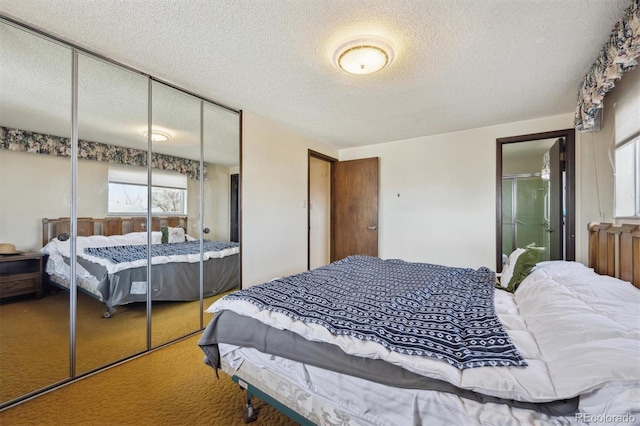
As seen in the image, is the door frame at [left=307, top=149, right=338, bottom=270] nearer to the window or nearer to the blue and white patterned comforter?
the blue and white patterned comforter

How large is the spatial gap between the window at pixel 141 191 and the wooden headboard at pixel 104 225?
7cm

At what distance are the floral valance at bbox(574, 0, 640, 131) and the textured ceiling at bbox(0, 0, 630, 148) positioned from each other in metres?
0.10

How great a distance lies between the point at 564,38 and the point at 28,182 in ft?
12.1

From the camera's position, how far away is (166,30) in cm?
174

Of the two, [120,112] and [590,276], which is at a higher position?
[120,112]

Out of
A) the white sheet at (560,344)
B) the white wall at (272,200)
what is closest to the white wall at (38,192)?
the white wall at (272,200)

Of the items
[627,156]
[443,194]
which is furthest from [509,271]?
[443,194]

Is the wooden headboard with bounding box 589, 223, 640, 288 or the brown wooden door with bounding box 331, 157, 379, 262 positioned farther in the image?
the brown wooden door with bounding box 331, 157, 379, 262

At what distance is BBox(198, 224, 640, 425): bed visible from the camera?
32.3 inches

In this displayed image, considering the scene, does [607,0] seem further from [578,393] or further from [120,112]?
[120,112]

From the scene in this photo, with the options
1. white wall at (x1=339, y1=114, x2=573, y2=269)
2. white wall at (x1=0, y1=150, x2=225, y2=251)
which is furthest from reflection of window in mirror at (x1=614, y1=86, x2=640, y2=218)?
white wall at (x1=0, y1=150, x2=225, y2=251)

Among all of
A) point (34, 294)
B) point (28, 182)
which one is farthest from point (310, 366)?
point (28, 182)

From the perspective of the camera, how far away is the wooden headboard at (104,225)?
185 centimetres

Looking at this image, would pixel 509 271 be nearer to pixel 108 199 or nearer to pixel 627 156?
→ pixel 627 156
